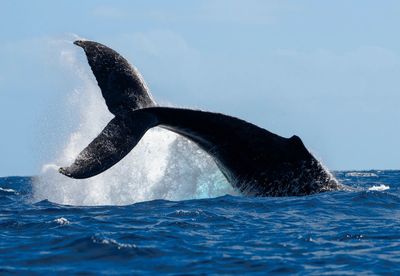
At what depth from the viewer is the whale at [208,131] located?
469 inches

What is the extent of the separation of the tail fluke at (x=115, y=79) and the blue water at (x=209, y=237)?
5.80 ft

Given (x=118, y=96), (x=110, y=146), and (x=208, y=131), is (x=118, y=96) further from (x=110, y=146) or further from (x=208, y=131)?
(x=208, y=131)

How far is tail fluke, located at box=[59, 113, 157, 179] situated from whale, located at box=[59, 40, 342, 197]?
0.05 feet

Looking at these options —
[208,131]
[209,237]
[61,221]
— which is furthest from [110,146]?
[209,237]

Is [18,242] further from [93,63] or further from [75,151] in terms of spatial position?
[75,151]

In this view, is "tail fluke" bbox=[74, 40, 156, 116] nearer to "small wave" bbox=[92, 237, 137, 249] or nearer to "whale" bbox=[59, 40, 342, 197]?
"whale" bbox=[59, 40, 342, 197]

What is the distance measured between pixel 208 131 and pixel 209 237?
2.52 m

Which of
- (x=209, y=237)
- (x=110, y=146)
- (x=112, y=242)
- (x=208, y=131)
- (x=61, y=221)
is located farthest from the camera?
(x=208, y=131)

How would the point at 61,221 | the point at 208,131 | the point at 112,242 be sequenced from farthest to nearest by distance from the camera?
1. the point at 208,131
2. the point at 61,221
3. the point at 112,242

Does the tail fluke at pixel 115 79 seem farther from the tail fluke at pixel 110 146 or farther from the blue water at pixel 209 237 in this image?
the blue water at pixel 209 237

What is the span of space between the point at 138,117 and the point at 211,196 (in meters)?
3.58

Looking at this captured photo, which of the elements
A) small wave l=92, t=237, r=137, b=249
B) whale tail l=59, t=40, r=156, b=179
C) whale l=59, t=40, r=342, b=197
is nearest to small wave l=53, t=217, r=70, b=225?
whale tail l=59, t=40, r=156, b=179

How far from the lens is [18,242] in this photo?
10.1m

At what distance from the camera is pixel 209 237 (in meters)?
10.2
